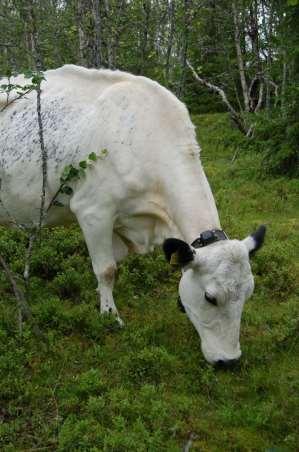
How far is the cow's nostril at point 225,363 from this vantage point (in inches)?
199

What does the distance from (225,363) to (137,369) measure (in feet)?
2.60

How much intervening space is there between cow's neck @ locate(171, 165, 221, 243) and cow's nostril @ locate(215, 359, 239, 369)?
1094 millimetres

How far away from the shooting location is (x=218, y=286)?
4.86 metres

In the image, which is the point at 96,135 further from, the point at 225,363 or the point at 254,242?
the point at 225,363

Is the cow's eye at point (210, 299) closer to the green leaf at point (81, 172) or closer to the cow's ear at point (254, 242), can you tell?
the cow's ear at point (254, 242)

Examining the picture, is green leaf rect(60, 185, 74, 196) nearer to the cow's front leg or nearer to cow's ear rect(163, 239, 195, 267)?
the cow's front leg

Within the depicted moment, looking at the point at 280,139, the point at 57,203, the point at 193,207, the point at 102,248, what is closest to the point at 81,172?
the point at 57,203

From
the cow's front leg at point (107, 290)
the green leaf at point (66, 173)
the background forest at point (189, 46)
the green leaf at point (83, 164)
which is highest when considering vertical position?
the background forest at point (189, 46)

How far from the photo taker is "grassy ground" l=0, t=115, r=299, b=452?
446 centimetres

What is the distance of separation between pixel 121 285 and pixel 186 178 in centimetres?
214

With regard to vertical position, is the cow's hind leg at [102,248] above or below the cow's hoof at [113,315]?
above

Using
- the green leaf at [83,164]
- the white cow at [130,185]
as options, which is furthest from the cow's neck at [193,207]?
the green leaf at [83,164]

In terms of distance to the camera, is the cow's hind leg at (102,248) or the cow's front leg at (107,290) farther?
the cow's front leg at (107,290)

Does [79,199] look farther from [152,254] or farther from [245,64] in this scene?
[245,64]
